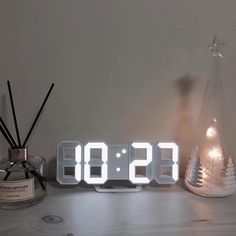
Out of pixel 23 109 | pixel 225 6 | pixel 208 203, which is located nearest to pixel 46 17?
pixel 23 109

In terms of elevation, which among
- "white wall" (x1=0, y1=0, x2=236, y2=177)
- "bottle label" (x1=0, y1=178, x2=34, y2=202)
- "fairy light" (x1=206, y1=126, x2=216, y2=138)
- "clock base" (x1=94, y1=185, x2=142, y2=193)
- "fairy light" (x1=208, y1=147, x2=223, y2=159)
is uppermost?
"white wall" (x1=0, y1=0, x2=236, y2=177)

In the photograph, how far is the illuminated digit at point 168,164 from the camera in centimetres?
91

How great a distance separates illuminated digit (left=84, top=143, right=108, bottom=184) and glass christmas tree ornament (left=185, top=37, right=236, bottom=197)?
0.21 m

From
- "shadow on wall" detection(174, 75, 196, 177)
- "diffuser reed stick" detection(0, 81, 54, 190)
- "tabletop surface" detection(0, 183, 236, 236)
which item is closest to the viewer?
"tabletop surface" detection(0, 183, 236, 236)

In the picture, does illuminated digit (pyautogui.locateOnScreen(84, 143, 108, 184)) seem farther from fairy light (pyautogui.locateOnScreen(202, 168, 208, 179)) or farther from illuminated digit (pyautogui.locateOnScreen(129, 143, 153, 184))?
fairy light (pyautogui.locateOnScreen(202, 168, 208, 179))

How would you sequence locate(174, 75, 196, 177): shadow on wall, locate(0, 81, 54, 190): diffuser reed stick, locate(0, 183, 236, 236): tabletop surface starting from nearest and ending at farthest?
1. locate(0, 183, 236, 236): tabletop surface
2. locate(0, 81, 54, 190): diffuser reed stick
3. locate(174, 75, 196, 177): shadow on wall

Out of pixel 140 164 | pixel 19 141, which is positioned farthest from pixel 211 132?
pixel 19 141

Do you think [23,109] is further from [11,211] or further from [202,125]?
[202,125]

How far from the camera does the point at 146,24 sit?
0.93 meters

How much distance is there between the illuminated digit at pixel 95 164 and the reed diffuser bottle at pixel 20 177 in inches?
4.1

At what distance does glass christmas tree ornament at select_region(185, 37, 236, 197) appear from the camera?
2.87 feet

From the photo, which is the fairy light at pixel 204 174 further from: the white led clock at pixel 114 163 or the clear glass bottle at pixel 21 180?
the clear glass bottle at pixel 21 180

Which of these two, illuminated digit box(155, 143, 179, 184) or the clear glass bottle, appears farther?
illuminated digit box(155, 143, 179, 184)

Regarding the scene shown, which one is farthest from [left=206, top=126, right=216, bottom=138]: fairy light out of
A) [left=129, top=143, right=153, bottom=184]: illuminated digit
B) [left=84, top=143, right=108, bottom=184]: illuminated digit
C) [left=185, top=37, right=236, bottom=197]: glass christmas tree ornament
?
[left=84, top=143, right=108, bottom=184]: illuminated digit
